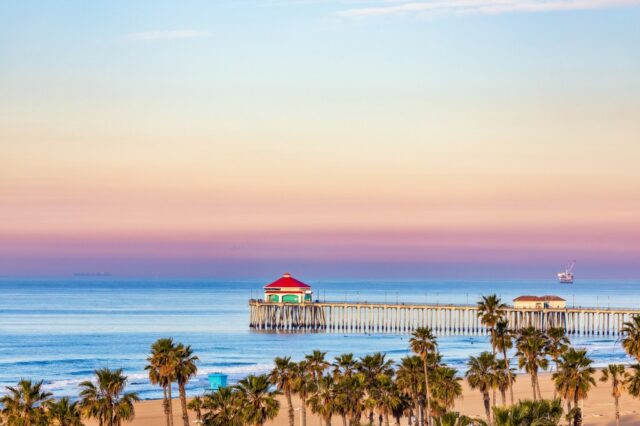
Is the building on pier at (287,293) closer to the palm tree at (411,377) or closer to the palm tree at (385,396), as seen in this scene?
the palm tree at (411,377)

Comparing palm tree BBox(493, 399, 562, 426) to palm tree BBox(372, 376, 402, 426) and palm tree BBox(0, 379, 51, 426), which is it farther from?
palm tree BBox(0, 379, 51, 426)

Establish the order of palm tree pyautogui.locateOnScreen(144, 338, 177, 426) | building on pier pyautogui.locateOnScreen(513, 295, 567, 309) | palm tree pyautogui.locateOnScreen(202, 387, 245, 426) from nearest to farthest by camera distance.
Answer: palm tree pyautogui.locateOnScreen(202, 387, 245, 426) < palm tree pyautogui.locateOnScreen(144, 338, 177, 426) < building on pier pyautogui.locateOnScreen(513, 295, 567, 309)

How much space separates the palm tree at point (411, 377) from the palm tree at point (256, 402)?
917cm

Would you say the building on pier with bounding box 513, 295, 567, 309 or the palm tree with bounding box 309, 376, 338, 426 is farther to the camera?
the building on pier with bounding box 513, 295, 567, 309

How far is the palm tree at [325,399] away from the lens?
A: 52031 millimetres

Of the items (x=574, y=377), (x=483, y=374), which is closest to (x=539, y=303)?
(x=483, y=374)

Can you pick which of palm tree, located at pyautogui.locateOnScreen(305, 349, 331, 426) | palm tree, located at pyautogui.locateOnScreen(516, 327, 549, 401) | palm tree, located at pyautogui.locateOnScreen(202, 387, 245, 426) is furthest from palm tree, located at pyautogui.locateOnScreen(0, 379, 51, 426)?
palm tree, located at pyautogui.locateOnScreen(516, 327, 549, 401)

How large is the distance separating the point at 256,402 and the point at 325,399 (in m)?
4.29

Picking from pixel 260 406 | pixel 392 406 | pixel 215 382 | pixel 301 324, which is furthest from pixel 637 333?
pixel 301 324

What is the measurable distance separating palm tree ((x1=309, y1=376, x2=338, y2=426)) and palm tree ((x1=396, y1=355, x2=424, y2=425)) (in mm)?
4764

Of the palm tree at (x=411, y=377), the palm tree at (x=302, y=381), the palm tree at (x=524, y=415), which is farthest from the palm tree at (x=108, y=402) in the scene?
the palm tree at (x=524, y=415)

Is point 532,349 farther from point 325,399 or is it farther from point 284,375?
point 284,375

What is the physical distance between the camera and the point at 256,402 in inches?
1940

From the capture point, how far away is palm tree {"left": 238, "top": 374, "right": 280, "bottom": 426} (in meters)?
48.9
